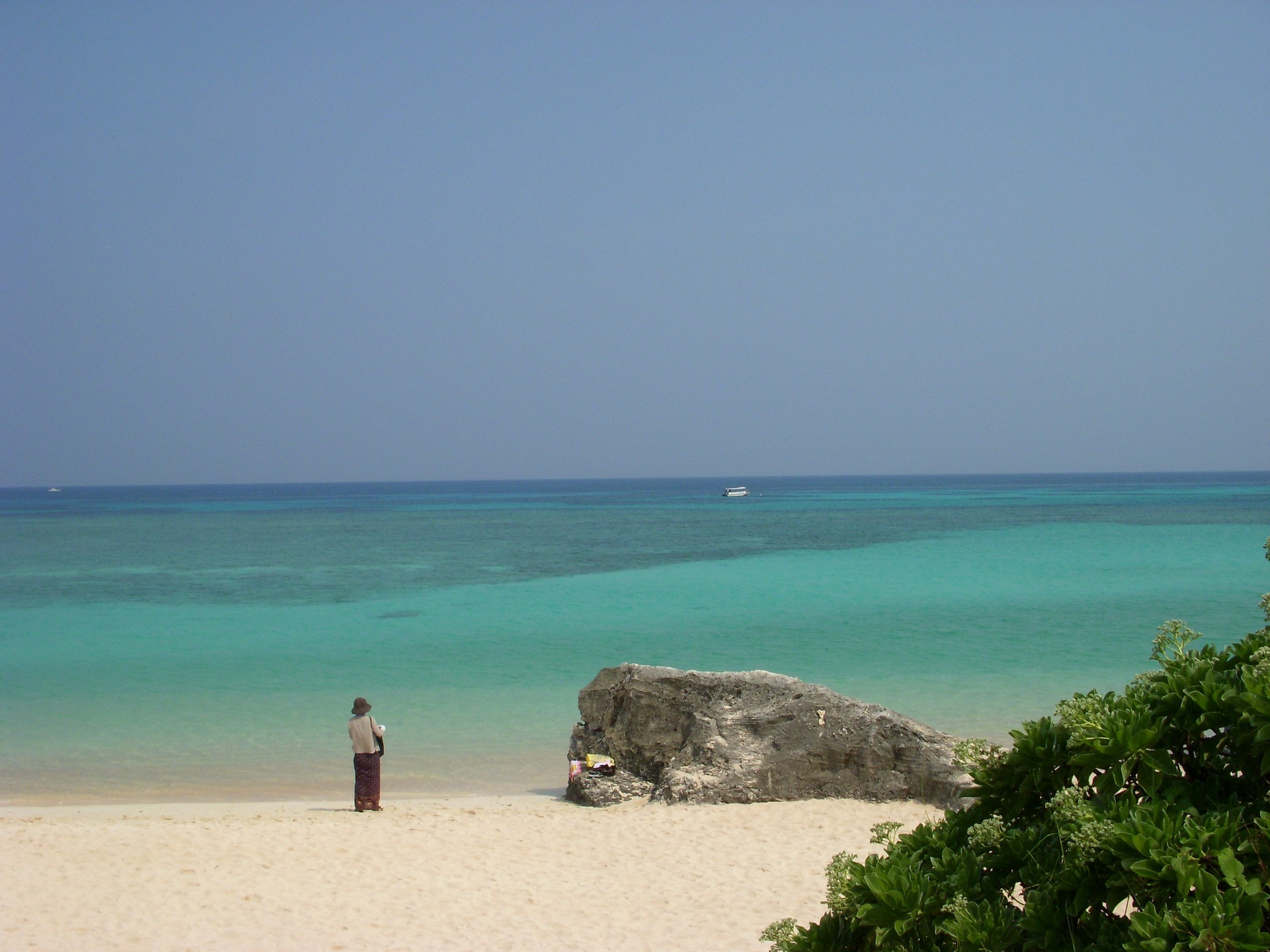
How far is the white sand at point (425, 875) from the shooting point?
624 centimetres

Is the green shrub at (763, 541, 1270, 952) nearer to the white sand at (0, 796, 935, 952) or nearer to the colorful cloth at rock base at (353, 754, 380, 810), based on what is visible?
the white sand at (0, 796, 935, 952)

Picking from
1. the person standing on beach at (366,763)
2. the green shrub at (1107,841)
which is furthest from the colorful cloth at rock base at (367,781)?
the green shrub at (1107,841)

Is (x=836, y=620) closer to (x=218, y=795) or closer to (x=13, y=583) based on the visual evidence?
(x=218, y=795)

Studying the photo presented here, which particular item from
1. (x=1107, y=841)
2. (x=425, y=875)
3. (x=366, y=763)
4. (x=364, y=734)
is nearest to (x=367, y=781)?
(x=366, y=763)

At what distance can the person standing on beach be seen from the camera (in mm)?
9219

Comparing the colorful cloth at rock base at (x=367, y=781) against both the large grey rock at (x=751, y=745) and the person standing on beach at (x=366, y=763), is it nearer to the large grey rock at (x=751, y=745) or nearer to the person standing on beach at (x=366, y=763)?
the person standing on beach at (x=366, y=763)

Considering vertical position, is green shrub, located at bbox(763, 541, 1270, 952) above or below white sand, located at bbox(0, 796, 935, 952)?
above

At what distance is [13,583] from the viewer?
103 feet

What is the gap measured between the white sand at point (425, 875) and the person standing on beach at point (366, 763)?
0.22 meters

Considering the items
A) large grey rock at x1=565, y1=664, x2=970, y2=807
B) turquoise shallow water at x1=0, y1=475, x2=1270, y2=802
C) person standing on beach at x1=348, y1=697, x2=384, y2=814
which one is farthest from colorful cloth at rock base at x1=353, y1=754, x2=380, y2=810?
large grey rock at x1=565, y1=664, x2=970, y2=807

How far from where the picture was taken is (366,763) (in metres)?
9.20

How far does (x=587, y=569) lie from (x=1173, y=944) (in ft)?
105

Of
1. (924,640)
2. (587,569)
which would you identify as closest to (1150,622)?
(924,640)

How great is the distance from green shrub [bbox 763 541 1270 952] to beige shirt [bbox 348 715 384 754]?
7335mm
